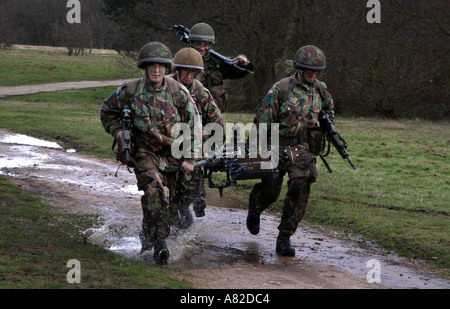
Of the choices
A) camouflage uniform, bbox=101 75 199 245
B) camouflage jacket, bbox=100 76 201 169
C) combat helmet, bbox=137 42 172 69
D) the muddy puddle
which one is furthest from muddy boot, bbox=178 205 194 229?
combat helmet, bbox=137 42 172 69

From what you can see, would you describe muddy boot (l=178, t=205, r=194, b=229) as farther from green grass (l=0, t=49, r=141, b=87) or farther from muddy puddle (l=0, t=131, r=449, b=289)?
green grass (l=0, t=49, r=141, b=87)

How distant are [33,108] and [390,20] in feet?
44.2

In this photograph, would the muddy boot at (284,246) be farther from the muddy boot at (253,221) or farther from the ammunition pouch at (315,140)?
the ammunition pouch at (315,140)

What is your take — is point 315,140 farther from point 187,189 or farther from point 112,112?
point 112,112

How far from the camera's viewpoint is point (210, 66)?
9.09m

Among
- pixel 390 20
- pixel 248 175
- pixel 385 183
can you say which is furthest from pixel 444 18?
pixel 248 175

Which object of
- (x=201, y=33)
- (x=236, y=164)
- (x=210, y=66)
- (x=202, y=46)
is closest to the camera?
(x=236, y=164)

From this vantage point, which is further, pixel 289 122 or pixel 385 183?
pixel 385 183

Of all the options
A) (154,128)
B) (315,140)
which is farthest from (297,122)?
(154,128)

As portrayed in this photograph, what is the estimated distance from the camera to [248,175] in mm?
7430

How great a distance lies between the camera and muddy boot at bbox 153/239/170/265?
6.61 metres

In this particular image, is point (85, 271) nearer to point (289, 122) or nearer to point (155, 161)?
point (155, 161)

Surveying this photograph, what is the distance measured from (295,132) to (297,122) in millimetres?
112

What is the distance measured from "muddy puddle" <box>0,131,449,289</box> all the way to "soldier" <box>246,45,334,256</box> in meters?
0.48
